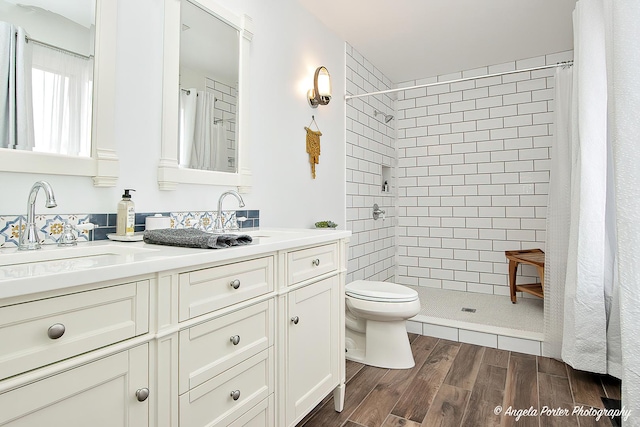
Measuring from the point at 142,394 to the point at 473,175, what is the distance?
3.74 m

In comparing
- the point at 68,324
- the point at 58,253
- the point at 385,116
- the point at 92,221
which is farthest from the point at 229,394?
the point at 385,116

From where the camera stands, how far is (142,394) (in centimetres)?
90

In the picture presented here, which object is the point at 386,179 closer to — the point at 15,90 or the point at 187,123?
the point at 187,123

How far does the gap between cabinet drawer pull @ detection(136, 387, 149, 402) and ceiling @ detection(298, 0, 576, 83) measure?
257 cm

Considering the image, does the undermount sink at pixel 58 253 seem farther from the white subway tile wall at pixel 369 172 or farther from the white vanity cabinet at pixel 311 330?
the white subway tile wall at pixel 369 172

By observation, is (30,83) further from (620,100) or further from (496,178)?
(496,178)

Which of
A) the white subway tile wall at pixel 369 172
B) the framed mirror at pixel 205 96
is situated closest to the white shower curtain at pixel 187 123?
the framed mirror at pixel 205 96

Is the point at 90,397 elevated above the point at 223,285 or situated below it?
below

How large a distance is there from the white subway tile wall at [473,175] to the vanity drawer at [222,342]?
2120 mm

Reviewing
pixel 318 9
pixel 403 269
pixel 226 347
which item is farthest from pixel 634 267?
pixel 403 269

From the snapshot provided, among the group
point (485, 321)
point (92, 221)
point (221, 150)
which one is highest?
point (221, 150)

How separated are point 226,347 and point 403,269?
332 centimetres

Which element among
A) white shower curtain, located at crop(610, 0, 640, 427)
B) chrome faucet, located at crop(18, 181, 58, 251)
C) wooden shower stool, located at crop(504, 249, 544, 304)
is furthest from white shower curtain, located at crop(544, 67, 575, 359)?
chrome faucet, located at crop(18, 181, 58, 251)

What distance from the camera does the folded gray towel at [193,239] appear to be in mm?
1139
